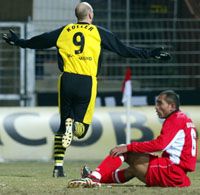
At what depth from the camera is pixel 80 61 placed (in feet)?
32.6

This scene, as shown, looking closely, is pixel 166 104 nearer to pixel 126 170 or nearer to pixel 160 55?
pixel 126 170

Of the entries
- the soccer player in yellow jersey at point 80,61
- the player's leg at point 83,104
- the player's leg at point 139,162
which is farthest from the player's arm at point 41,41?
the player's leg at point 139,162

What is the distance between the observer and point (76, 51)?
32.7ft

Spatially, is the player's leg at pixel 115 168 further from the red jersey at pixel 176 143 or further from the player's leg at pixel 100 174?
the red jersey at pixel 176 143

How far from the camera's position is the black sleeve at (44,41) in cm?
1010

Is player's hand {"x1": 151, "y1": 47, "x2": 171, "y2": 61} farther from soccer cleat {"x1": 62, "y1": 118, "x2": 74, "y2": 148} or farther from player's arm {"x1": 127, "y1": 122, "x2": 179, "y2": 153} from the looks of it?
player's arm {"x1": 127, "y1": 122, "x2": 179, "y2": 153}

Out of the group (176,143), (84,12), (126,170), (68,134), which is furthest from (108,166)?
(84,12)

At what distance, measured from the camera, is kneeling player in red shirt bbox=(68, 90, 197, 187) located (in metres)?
8.11

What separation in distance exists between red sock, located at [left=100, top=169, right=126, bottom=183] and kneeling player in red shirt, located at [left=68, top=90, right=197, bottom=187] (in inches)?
5.7

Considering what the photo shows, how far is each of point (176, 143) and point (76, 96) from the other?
2113 mm

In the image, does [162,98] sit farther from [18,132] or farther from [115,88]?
[115,88]

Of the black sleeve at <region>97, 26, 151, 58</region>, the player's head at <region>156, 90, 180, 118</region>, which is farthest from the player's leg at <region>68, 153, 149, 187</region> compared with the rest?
the black sleeve at <region>97, 26, 151, 58</region>

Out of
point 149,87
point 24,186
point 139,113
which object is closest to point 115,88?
point 149,87

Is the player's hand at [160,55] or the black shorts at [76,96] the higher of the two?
the player's hand at [160,55]
